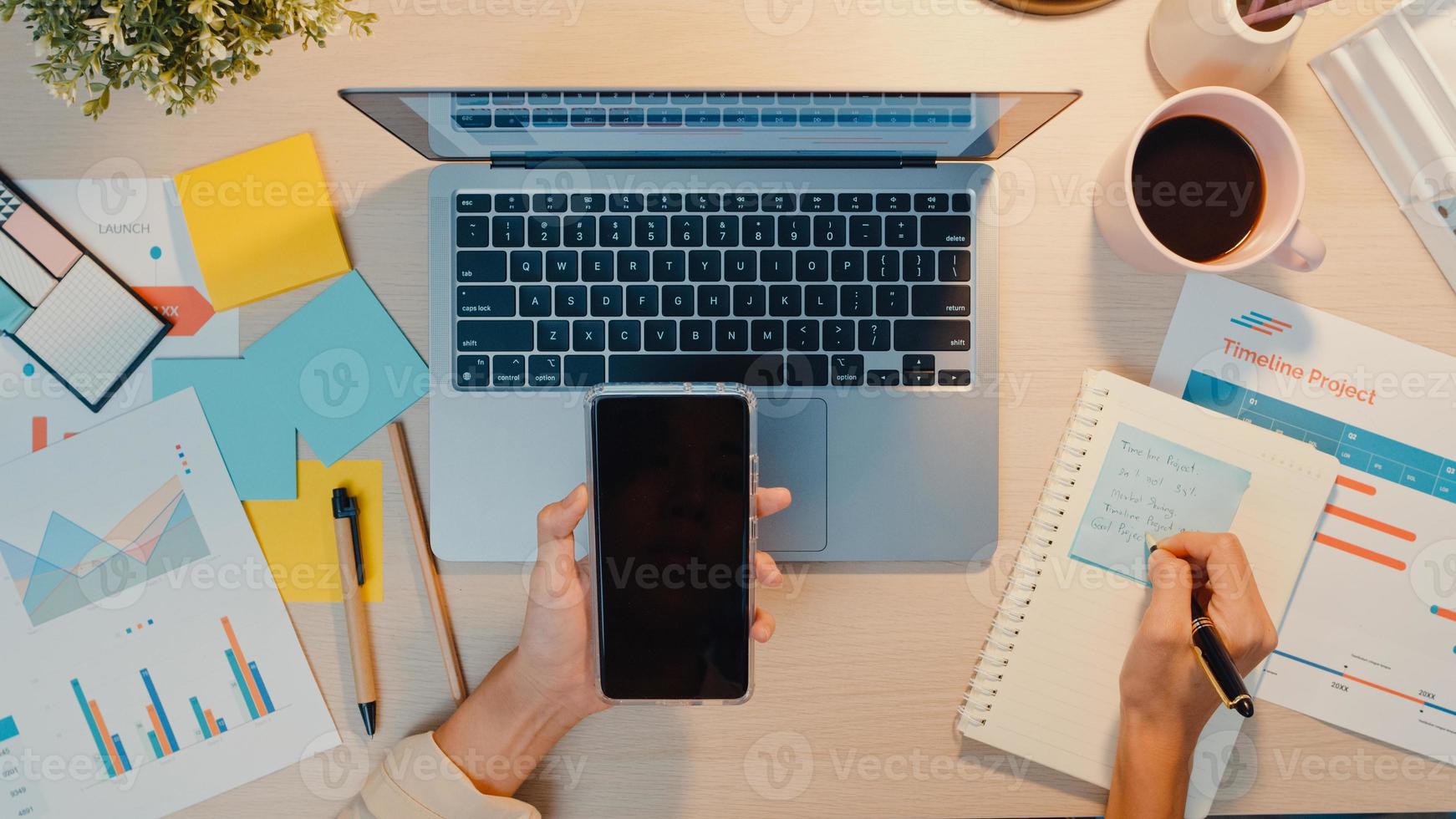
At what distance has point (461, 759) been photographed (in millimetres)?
739

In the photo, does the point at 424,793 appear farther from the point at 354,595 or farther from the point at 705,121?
the point at 705,121

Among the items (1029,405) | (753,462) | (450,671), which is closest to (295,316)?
(450,671)

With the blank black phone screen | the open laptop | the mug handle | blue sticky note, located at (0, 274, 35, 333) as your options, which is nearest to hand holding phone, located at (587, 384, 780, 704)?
the blank black phone screen

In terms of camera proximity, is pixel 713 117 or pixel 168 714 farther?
pixel 168 714

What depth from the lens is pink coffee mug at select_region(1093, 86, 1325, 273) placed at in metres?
0.64

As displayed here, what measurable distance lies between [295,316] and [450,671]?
360mm

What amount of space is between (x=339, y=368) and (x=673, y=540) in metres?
0.37

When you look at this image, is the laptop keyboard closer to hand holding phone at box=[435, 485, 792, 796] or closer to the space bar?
the space bar

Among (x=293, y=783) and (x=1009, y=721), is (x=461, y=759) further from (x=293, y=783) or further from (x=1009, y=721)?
(x=1009, y=721)

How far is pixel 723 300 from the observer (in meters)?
0.71

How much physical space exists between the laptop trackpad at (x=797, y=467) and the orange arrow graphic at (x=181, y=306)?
20.9 inches

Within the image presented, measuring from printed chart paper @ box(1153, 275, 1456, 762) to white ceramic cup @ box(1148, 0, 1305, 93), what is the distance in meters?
0.20

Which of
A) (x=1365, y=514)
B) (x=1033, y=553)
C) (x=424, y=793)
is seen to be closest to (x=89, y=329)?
(x=424, y=793)

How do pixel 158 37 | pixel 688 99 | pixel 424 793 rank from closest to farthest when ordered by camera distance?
pixel 158 37 < pixel 688 99 < pixel 424 793
